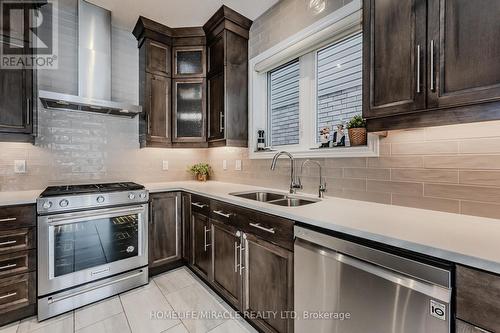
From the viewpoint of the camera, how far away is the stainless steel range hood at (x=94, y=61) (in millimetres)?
2413

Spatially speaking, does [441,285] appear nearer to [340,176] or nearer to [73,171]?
[340,176]

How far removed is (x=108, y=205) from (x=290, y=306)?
177cm

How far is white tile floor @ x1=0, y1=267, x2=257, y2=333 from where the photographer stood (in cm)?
170

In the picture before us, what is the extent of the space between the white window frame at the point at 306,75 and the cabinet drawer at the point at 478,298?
3.15ft

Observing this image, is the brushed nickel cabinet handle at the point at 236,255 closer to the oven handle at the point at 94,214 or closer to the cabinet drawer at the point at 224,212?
the cabinet drawer at the point at 224,212

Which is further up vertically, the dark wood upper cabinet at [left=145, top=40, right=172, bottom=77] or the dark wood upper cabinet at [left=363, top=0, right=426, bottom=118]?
the dark wood upper cabinet at [left=145, top=40, right=172, bottom=77]

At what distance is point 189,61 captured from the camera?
9.48 ft

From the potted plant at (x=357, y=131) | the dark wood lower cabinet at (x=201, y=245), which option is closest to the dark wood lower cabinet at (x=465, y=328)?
the potted plant at (x=357, y=131)

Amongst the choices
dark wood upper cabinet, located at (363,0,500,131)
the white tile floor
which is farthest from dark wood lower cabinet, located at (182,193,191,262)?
dark wood upper cabinet, located at (363,0,500,131)

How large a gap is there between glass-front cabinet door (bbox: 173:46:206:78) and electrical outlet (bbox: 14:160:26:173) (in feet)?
5.96

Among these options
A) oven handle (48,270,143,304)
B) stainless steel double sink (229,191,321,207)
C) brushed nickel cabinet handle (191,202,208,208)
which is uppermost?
stainless steel double sink (229,191,321,207)

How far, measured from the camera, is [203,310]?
75.4 inches

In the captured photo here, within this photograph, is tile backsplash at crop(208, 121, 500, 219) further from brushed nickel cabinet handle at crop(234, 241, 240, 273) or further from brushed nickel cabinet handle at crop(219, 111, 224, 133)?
brushed nickel cabinet handle at crop(219, 111, 224, 133)

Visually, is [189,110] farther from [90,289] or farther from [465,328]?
[465,328]
